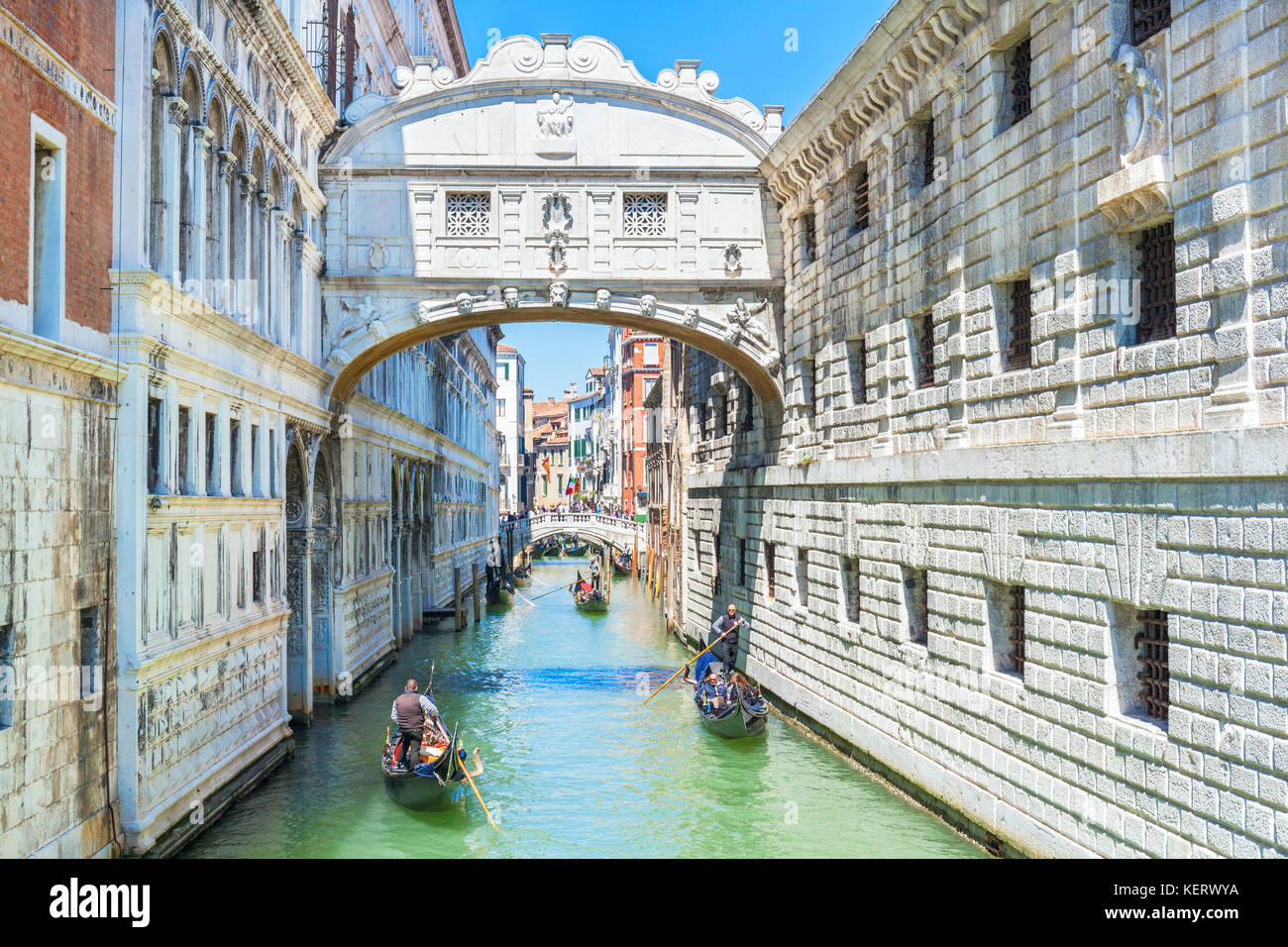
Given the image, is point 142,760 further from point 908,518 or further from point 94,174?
point 908,518

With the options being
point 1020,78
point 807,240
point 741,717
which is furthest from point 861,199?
point 741,717

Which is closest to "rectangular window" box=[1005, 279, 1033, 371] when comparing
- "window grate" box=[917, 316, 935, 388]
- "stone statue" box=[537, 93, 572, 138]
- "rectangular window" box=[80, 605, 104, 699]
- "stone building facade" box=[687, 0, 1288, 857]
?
"stone building facade" box=[687, 0, 1288, 857]

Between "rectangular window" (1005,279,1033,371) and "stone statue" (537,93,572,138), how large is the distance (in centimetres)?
826

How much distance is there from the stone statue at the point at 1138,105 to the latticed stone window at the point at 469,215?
9.97 m

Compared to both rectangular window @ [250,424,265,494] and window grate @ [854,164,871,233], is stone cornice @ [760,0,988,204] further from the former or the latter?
rectangular window @ [250,424,265,494]

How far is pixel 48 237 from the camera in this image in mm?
7820

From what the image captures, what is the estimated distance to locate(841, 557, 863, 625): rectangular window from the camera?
14.0 meters

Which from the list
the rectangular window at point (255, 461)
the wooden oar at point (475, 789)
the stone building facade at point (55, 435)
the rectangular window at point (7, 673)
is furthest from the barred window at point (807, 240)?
the rectangular window at point (7, 673)

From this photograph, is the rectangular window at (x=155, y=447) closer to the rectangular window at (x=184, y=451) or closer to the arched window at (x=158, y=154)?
the rectangular window at (x=184, y=451)

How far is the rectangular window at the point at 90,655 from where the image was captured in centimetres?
832

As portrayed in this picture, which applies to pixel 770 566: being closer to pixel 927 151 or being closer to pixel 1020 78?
pixel 927 151
